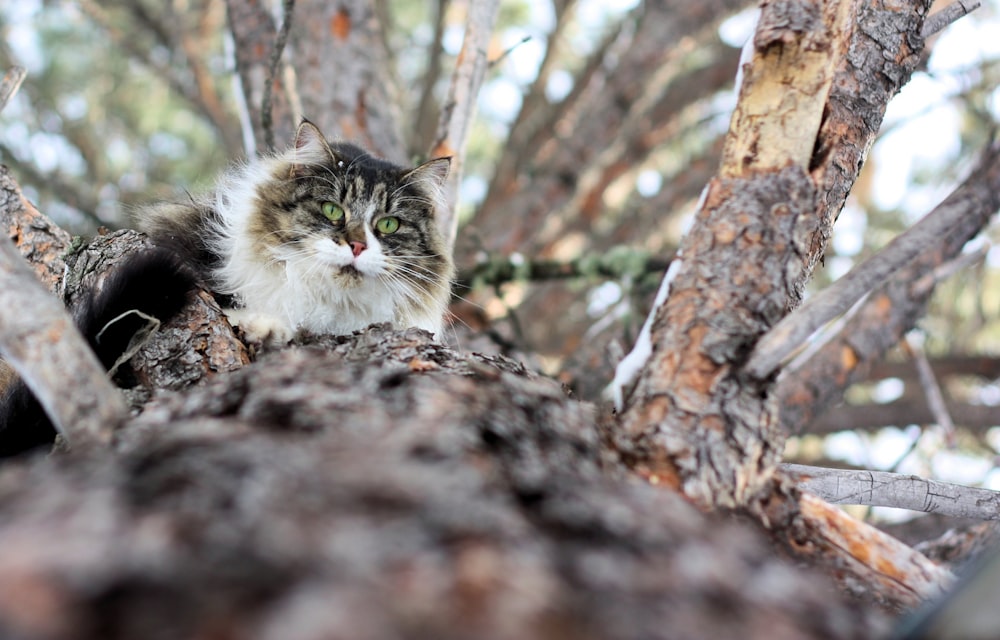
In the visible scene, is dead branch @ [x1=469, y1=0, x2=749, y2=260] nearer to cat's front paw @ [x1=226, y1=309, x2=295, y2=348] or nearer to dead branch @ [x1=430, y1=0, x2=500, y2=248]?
dead branch @ [x1=430, y1=0, x2=500, y2=248]

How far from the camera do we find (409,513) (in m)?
0.95

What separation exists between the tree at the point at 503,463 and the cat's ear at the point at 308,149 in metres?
0.74

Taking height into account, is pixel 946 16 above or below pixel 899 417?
above

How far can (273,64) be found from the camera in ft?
9.81

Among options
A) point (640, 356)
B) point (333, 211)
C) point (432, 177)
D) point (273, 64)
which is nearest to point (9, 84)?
point (273, 64)

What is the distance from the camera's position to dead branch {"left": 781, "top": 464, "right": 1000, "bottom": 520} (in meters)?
1.76

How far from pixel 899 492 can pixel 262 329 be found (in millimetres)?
1646

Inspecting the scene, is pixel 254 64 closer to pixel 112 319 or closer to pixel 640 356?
pixel 112 319

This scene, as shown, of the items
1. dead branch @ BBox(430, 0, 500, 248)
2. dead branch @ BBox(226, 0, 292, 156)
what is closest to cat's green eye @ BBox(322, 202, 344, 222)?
dead branch @ BBox(430, 0, 500, 248)

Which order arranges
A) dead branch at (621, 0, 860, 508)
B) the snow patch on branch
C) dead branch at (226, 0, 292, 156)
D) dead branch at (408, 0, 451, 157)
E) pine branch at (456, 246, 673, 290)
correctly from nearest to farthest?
dead branch at (621, 0, 860, 508) < the snow patch on branch < dead branch at (226, 0, 292, 156) < pine branch at (456, 246, 673, 290) < dead branch at (408, 0, 451, 157)

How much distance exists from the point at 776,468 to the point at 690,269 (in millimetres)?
392

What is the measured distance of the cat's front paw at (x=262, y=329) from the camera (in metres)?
2.26

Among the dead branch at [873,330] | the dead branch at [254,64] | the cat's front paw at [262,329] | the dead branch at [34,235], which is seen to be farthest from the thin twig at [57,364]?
the dead branch at [873,330]

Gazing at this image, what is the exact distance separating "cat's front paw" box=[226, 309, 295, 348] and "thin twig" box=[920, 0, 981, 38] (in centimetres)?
177
